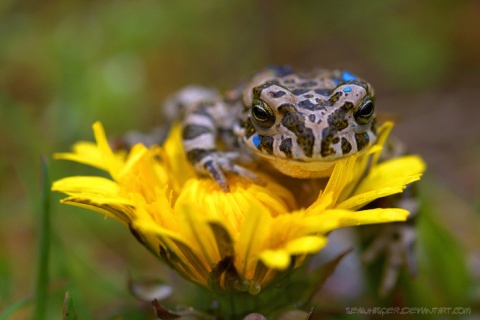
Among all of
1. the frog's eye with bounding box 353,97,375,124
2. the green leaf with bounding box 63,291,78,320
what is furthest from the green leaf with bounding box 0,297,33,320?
the frog's eye with bounding box 353,97,375,124

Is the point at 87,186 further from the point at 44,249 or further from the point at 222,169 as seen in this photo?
the point at 222,169

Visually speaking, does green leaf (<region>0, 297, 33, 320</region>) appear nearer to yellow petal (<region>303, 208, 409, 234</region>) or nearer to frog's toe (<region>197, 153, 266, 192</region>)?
frog's toe (<region>197, 153, 266, 192</region>)

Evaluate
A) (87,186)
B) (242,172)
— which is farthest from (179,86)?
(87,186)

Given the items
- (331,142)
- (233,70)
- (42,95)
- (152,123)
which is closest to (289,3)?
(233,70)

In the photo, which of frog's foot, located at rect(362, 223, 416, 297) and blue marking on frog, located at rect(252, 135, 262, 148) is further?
frog's foot, located at rect(362, 223, 416, 297)

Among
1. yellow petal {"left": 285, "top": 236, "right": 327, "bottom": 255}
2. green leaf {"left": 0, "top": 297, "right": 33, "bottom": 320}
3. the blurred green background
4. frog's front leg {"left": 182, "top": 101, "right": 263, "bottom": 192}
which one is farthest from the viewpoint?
the blurred green background

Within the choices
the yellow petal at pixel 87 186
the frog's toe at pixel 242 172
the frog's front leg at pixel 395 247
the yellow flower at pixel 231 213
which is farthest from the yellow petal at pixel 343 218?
the frog's front leg at pixel 395 247
